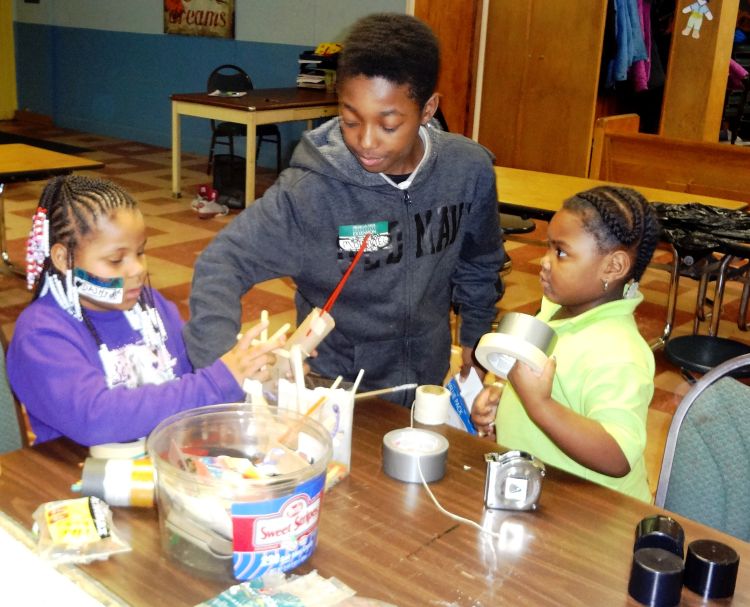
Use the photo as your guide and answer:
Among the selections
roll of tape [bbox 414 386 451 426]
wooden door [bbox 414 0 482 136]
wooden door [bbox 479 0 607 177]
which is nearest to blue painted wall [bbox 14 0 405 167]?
wooden door [bbox 414 0 482 136]

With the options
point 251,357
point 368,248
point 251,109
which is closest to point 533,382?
point 251,357

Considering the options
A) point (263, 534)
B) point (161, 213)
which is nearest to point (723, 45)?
point (161, 213)

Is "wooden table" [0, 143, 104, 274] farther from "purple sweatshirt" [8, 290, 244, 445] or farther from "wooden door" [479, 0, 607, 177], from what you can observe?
"wooden door" [479, 0, 607, 177]

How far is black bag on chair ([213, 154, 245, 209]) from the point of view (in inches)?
268

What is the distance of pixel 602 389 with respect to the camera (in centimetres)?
142

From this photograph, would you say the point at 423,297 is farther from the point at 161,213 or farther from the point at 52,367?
the point at 161,213

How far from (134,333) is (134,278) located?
0.11 m

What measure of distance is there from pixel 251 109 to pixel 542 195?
9.72 feet

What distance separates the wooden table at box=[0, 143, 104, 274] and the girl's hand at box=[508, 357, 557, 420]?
361 cm

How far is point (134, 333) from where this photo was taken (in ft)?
5.33

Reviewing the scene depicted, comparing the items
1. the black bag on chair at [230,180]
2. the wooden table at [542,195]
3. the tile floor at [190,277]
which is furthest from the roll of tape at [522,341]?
the black bag on chair at [230,180]

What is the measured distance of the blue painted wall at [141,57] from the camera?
8172 mm

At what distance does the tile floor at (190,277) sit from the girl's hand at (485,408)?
4.58 feet

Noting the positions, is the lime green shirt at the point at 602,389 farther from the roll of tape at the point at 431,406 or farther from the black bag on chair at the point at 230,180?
the black bag on chair at the point at 230,180
